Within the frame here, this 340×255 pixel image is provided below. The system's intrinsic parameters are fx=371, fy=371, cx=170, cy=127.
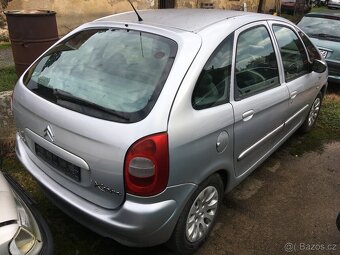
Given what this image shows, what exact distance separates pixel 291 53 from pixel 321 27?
14.2 ft

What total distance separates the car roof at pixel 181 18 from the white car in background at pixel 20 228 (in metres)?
1.47

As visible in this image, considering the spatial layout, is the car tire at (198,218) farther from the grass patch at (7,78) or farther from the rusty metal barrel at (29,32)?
the grass patch at (7,78)

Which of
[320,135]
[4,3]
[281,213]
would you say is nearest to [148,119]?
[281,213]

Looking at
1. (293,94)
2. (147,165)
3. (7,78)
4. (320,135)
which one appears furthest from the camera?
(7,78)

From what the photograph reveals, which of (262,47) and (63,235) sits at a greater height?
(262,47)

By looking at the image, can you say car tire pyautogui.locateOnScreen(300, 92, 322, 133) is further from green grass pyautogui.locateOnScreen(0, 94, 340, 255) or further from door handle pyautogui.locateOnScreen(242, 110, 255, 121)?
door handle pyautogui.locateOnScreen(242, 110, 255, 121)

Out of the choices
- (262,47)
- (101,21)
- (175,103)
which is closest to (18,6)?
(101,21)

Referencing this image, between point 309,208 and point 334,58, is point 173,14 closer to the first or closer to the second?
point 309,208

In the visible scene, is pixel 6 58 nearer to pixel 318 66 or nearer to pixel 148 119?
pixel 318 66

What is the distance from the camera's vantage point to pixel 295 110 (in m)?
3.82

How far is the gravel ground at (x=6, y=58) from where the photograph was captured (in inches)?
262

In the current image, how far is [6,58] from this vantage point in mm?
7062

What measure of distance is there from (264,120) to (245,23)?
796mm

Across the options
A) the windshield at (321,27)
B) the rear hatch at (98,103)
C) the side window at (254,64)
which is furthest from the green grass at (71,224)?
the windshield at (321,27)
